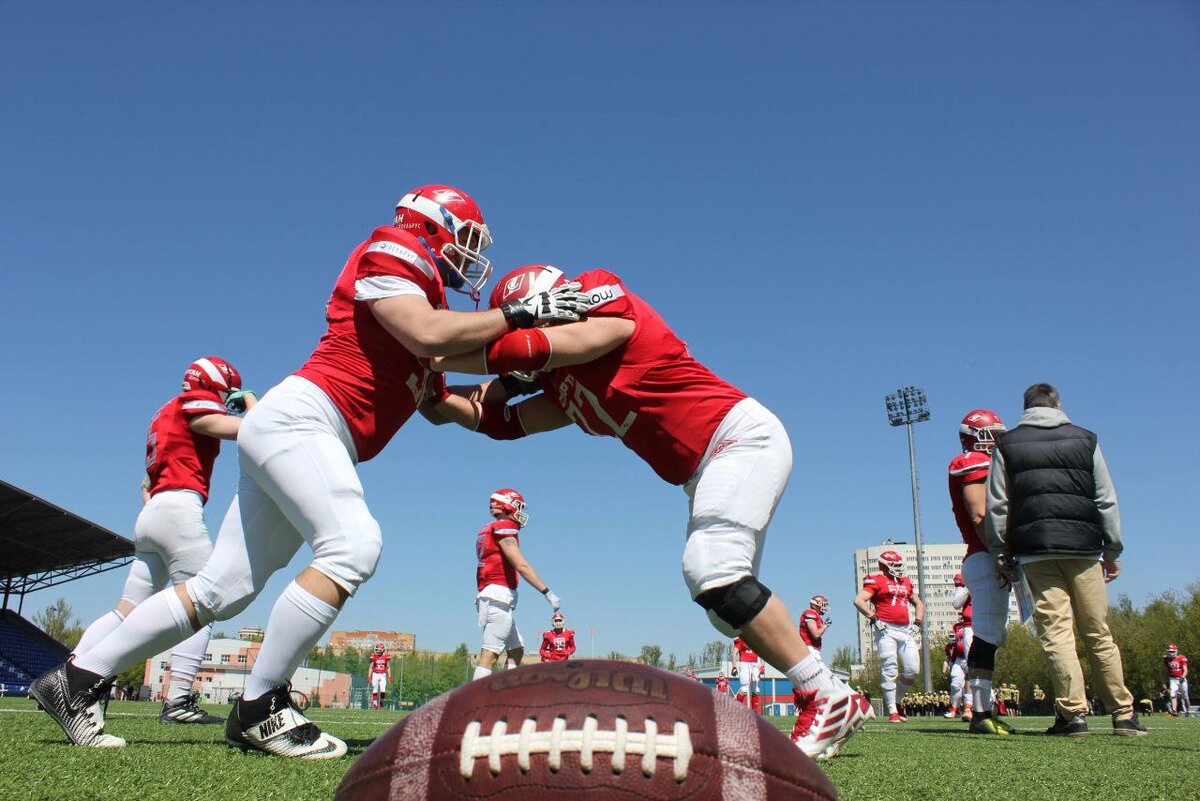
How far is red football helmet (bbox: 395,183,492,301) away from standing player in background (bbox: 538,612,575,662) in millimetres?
16702

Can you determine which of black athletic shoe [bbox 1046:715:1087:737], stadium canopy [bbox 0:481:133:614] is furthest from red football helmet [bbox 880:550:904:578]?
stadium canopy [bbox 0:481:133:614]

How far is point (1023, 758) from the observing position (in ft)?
13.6

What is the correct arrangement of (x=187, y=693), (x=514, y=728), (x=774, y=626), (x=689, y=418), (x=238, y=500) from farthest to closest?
1. (x=187, y=693)
2. (x=238, y=500)
3. (x=689, y=418)
4. (x=774, y=626)
5. (x=514, y=728)

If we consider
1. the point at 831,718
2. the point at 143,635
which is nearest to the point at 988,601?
the point at 831,718

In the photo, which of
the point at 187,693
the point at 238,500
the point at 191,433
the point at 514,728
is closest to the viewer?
the point at 514,728

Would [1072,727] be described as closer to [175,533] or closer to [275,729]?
[275,729]

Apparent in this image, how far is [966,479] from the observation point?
718 centimetres

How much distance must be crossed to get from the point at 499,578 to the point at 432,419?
7.26m

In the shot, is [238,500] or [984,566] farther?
[984,566]

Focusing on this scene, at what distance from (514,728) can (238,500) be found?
10.3 feet

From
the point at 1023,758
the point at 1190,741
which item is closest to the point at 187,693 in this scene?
the point at 1023,758

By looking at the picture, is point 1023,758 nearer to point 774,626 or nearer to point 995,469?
point 774,626

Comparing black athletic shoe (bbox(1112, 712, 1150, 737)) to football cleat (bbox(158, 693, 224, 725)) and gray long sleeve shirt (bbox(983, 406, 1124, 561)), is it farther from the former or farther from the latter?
football cleat (bbox(158, 693, 224, 725))

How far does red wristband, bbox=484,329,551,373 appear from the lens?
11.4ft
